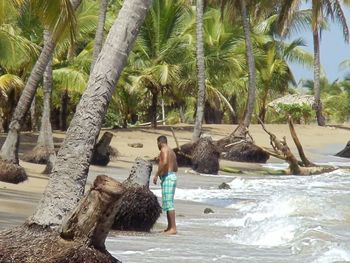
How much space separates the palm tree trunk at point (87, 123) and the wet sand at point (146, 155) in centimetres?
314

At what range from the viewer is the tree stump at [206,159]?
24062mm

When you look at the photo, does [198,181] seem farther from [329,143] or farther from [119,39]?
[329,143]

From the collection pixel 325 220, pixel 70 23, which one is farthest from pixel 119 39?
pixel 325 220

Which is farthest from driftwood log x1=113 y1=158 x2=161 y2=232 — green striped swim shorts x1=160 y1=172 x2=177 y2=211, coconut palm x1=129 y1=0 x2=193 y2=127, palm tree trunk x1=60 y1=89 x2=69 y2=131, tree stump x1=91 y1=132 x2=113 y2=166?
palm tree trunk x1=60 y1=89 x2=69 y2=131

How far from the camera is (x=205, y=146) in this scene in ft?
79.8

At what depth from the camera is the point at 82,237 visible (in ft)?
22.1

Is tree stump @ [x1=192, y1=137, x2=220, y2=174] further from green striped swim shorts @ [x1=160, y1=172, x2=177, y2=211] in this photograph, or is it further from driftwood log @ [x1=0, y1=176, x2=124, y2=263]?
driftwood log @ [x1=0, y1=176, x2=124, y2=263]

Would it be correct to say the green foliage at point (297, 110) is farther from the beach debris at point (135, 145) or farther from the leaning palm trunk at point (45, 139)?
the leaning palm trunk at point (45, 139)

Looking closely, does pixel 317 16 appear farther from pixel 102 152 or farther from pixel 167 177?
pixel 167 177

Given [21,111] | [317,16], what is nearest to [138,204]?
[21,111]

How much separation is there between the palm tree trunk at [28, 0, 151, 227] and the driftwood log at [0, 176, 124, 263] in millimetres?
380

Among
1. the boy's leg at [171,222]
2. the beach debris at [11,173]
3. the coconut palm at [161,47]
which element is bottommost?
the boy's leg at [171,222]

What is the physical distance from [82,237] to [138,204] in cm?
446

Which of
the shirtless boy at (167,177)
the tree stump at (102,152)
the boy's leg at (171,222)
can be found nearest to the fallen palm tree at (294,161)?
the tree stump at (102,152)
